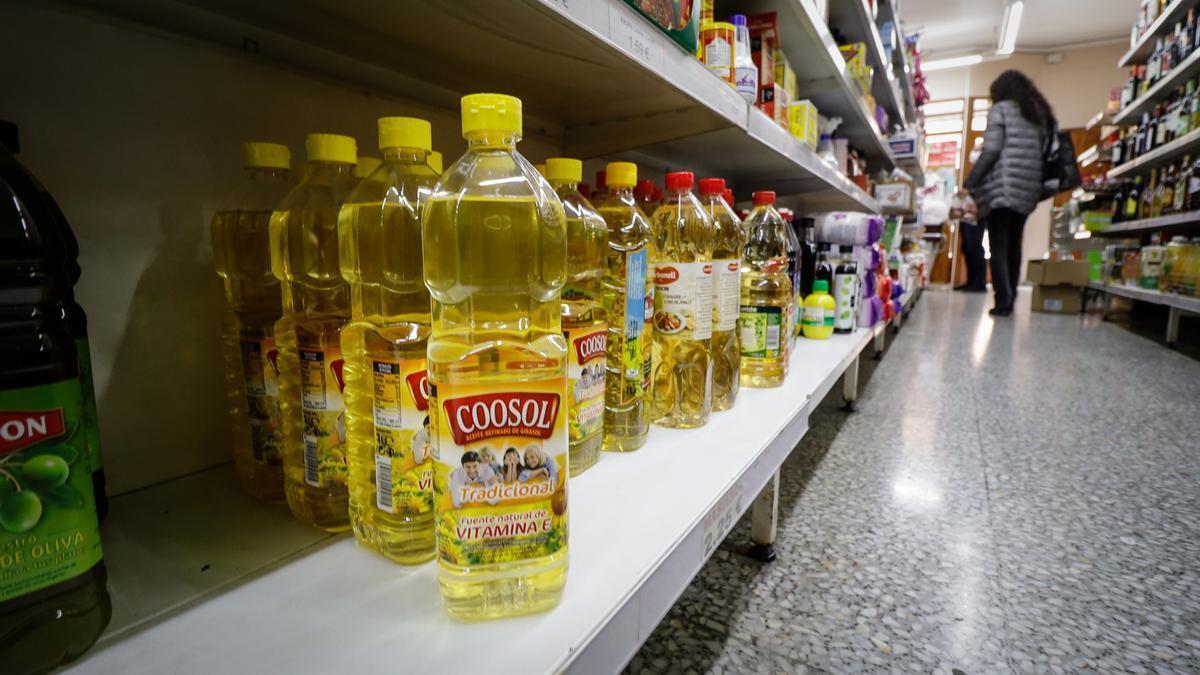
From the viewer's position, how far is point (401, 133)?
607 mm

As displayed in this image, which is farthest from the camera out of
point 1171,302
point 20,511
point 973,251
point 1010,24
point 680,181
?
point 1010,24

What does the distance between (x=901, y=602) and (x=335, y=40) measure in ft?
4.78

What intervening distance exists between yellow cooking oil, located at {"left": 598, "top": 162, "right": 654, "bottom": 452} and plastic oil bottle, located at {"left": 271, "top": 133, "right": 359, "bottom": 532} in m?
0.41

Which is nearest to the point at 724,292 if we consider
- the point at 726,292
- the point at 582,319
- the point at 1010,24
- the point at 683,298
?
the point at 726,292

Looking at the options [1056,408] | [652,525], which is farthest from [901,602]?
[1056,408]

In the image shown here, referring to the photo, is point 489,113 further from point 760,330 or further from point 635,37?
point 760,330

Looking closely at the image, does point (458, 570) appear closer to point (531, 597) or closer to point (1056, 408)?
point (531, 597)

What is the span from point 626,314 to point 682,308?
149 mm

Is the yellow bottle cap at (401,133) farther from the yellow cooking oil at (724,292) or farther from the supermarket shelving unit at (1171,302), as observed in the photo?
the supermarket shelving unit at (1171,302)

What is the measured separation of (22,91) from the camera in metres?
0.67

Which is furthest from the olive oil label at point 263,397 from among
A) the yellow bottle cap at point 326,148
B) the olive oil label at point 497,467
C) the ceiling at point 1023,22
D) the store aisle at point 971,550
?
the ceiling at point 1023,22

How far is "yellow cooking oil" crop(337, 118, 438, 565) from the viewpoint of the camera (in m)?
0.59

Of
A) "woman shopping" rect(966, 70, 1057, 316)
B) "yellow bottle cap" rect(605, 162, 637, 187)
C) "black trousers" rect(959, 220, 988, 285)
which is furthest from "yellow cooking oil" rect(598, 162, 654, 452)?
"black trousers" rect(959, 220, 988, 285)

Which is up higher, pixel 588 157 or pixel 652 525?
pixel 588 157
